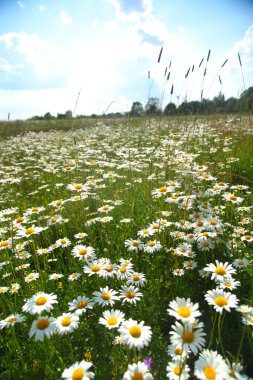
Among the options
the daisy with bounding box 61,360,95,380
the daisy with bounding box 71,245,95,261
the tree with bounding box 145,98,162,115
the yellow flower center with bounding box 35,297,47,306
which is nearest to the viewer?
the daisy with bounding box 61,360,95,380

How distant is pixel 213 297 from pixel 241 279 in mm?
827

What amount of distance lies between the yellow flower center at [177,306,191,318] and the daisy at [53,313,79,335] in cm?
59

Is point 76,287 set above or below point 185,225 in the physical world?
below

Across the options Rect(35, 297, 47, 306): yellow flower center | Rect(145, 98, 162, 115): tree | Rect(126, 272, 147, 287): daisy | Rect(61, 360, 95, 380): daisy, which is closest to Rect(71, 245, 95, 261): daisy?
Rect(126, 272, 147, 287): daisy

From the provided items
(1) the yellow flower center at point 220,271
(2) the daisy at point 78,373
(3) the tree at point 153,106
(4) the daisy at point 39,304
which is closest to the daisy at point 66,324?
Answer: (4) the daisy at point 39,304

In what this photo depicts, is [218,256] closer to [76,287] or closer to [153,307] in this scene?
[153,307]

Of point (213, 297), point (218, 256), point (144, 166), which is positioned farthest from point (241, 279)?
point (144, 166)

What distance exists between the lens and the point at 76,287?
213 centimetres

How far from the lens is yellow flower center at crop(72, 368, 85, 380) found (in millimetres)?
1084

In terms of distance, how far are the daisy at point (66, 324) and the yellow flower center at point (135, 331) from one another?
331mm

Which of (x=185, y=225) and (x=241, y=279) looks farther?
(x=185, y=225)

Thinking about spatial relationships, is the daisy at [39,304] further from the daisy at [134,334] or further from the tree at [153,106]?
the tree at [153,106]

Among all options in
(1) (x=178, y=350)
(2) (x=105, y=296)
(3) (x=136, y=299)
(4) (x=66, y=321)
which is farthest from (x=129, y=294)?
(1) (x=178, y=350)

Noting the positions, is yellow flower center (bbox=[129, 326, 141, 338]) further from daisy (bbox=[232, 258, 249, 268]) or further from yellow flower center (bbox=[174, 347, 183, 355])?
daisy (bbox=[232, 258, 249, 268])
